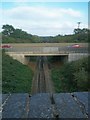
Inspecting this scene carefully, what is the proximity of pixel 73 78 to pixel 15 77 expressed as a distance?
4.08 metres

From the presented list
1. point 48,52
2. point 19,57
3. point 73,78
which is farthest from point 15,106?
point 19,57

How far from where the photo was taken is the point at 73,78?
57.4 ft

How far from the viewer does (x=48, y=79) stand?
61.4 ft

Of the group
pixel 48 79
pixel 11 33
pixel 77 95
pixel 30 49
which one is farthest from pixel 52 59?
pixel 77 95

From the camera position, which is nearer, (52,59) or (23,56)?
(23,56)

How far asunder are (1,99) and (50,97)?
9.5 inches

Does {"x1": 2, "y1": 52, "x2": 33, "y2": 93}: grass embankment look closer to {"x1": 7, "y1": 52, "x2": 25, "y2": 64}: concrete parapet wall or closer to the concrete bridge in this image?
{"x1": 7, "y1": 52, "x2": 25, "y2": 64}: concrete parapet wall

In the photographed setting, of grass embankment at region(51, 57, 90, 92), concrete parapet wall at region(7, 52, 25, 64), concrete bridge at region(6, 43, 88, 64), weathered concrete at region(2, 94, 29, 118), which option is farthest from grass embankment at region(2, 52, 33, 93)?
weathered concrete at region(2, 94, 29, 118)

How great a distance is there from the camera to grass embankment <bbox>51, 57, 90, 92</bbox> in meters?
15.2

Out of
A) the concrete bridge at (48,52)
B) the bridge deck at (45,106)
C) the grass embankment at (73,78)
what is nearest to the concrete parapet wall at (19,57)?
the concrete bridge at (48,52)

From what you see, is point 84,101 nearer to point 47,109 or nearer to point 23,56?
point 47,109

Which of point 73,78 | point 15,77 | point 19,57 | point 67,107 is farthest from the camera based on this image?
point 19,57

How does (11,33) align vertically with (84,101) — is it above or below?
above

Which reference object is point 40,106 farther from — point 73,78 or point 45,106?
point 73,78
